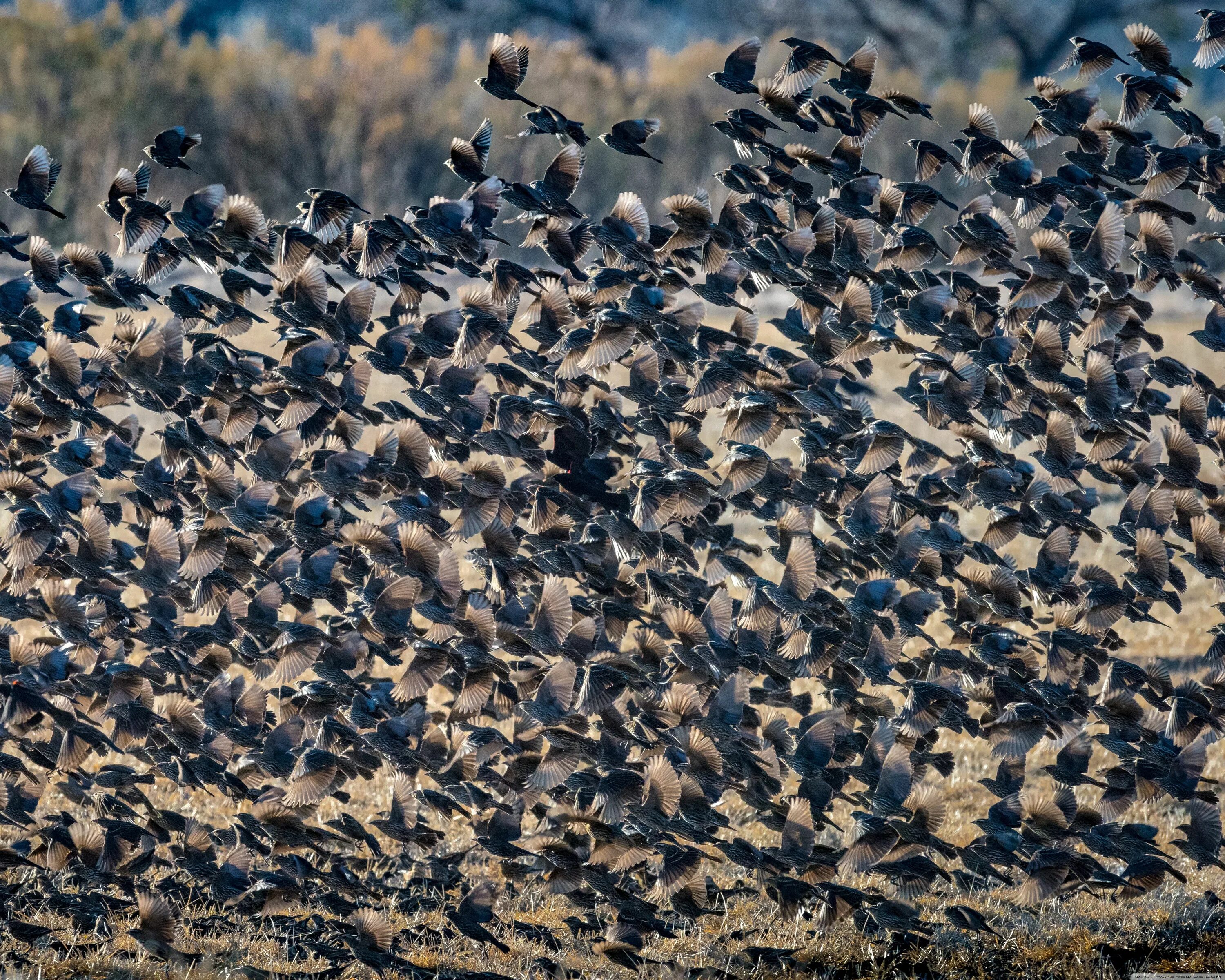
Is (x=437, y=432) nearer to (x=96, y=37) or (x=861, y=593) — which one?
(x=861, y=593)

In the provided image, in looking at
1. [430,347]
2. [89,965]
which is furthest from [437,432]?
[89,965]

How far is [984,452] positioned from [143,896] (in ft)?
10.1

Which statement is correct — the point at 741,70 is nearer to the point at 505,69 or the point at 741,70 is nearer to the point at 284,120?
the point at 505,69

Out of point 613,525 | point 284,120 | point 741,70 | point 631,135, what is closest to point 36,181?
point 631,135

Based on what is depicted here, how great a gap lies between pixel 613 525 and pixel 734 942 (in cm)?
168

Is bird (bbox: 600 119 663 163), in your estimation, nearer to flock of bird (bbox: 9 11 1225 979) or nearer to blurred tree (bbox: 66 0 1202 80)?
flock of bird (bbox: 9 11 1225 979)

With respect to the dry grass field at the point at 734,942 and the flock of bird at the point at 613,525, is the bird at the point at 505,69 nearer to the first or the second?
the flock of bird at the point at 613,525

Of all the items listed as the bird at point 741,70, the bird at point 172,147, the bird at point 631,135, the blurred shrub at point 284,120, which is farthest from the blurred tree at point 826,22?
the bird at point 172,147

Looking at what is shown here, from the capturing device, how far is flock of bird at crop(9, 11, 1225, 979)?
418cm

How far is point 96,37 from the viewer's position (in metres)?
28.7

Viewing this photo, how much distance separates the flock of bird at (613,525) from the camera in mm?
4176

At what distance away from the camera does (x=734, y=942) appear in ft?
15.9

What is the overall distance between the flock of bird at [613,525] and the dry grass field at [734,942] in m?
0.07

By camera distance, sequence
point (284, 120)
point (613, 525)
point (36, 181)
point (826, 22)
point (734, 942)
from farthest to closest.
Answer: point (826, 22), point (284, 120), point (734, 942), point (613, 525), point (36, 181)
